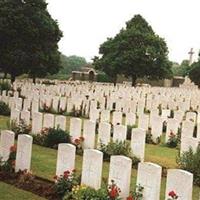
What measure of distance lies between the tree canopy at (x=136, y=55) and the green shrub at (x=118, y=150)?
29171 millimetres

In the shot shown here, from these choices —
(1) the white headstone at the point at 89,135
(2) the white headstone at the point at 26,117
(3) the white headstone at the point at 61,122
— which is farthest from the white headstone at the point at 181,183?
(2) the white headstone at the point at 26,117

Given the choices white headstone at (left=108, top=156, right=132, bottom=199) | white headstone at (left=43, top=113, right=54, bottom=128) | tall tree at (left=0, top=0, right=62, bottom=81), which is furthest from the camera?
tall tree at (left=0, top=0, right=62, bottom=81)

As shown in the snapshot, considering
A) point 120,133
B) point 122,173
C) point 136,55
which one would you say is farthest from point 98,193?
point 136,55

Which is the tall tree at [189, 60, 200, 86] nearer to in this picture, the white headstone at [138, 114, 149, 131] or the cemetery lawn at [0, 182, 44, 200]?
the white headstone at [138, 114, 149, 131]

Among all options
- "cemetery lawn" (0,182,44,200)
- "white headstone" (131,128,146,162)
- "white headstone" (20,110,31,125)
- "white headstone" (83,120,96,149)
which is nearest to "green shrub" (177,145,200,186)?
"white headstone" (131,128,146,162)

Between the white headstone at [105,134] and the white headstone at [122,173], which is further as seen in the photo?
the white headstone at [105,134]

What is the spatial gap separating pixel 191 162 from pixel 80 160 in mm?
2694

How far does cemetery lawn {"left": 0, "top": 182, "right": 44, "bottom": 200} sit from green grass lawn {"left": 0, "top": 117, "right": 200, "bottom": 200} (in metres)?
0.12

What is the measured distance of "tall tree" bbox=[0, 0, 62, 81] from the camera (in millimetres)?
32438

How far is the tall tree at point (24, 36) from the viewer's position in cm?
3244

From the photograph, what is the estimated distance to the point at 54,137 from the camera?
13430 millimetres

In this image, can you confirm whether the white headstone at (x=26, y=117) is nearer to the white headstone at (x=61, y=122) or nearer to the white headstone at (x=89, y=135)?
the white headstone at (x=61, y=122)

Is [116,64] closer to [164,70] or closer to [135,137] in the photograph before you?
[164,70]

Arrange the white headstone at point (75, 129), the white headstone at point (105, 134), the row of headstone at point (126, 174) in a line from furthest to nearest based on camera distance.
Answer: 1. the white headstone at point (75, 129)
2. the white headstone at point (105, 134)
3. the row of headstone at point (126, 174)
